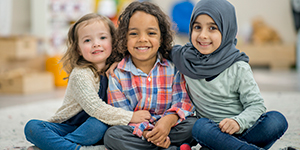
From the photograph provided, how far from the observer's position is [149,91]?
1.26 m

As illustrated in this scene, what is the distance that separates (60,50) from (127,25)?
101 inches

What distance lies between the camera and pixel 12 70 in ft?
10.1

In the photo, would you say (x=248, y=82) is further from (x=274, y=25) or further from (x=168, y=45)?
(x=274, y=25)

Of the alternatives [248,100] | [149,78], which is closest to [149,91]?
[149,78]

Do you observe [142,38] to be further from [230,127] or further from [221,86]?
[230,127]

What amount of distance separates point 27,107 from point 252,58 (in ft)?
12.1

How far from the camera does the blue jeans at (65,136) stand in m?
1.16

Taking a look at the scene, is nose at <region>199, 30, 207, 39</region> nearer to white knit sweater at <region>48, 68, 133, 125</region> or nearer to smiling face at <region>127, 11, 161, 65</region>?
smiling face at <region>127, 11, 161, 65</region>

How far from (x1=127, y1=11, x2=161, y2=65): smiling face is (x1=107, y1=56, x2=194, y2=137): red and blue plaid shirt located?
6 centimetres

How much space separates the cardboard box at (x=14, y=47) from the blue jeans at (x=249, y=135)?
8.09ft

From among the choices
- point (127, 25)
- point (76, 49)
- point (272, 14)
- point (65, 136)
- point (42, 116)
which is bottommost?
point (42, 116)

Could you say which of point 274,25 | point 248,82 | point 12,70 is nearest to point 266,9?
point 274,25

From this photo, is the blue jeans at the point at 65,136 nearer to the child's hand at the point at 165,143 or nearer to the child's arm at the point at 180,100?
the child's hand at the point at 165,143

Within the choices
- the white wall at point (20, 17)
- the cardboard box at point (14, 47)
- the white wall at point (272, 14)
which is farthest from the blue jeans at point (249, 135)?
the white wall at point (272, 14)
